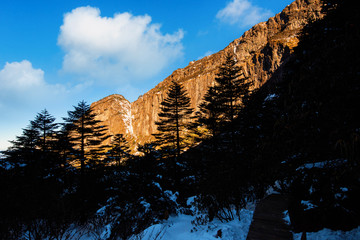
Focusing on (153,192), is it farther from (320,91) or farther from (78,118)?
(78,118)

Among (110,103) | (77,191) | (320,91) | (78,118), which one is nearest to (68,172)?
(77,191)

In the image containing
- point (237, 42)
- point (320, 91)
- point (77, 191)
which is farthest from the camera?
point (237, 42)

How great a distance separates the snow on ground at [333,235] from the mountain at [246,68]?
3347 inches

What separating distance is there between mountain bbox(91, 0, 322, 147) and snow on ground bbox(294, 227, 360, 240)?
85025mm

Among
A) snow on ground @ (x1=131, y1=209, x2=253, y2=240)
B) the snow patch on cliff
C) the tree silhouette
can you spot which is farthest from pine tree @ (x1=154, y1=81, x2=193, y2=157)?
the snow patch on cliff

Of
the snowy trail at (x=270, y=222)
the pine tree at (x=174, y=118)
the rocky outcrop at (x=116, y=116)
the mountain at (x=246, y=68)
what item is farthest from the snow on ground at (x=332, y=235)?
the rocky outcrop at (x=116, y=116)

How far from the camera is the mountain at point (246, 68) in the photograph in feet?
277

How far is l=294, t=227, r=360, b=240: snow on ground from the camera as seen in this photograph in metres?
3.07

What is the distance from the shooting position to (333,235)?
128 inches

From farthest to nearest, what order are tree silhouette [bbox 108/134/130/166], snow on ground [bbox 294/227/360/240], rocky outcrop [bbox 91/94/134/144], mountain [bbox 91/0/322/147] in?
rocky outcrop [bbox 91/94/134/144], mountain [bbox 91/0/322/147], tree silhouette [bbox 108/134/130/166], snow on ground [bbox 294/227/360/240]

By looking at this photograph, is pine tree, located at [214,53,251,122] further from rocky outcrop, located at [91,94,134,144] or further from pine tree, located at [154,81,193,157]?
rocky outcrop, located at [91,94,134,144]

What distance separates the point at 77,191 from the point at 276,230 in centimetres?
1538

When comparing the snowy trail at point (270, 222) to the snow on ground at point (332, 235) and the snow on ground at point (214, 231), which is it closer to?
the snow on ground at point (332, 235)

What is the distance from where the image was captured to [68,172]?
1583 centimetres
